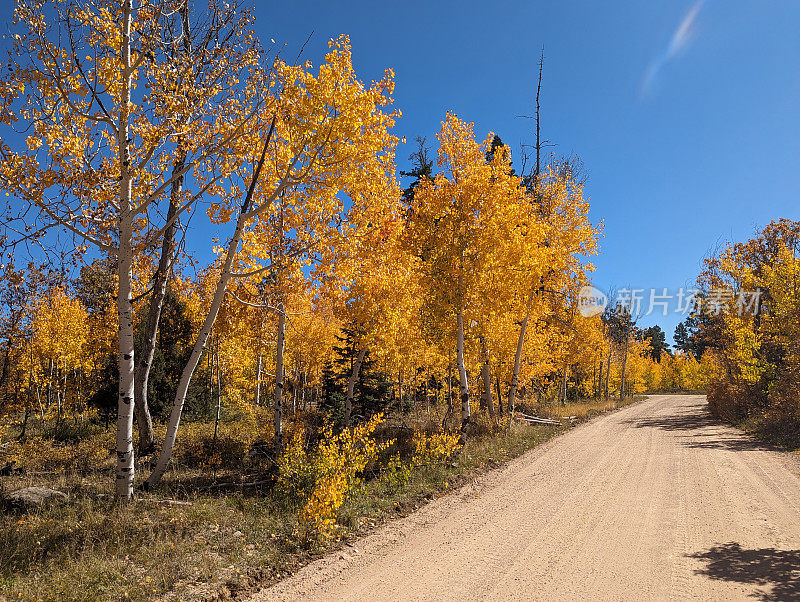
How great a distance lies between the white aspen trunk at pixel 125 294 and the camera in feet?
23.7

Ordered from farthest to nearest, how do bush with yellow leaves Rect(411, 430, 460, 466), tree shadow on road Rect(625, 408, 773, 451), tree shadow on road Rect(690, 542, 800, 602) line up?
tree shadow on road Rect(625, 408, 773, 451)
bush with yellow leaves Rect(411, 430, 460, 466)
tree shadow on road Rect(690, 542, 800, 602)

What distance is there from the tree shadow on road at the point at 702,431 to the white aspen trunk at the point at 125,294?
1642 centimetres

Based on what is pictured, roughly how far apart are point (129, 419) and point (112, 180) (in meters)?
4.23

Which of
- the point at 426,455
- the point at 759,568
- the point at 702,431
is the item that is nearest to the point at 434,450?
the point at 426,455

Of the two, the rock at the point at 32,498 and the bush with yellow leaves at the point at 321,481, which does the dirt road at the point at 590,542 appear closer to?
the bush with yellow leaves at the point at 321,481

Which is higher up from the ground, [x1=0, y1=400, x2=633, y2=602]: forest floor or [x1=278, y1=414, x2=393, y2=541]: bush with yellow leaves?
[x1=278, y1=414, x2=393, y2=541]: bush with yellow leaves

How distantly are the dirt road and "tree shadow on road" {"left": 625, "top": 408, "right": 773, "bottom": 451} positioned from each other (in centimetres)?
294

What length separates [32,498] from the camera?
7.73 metres

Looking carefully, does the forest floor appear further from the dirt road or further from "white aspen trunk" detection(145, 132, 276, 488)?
"white aspen trunk" detection(145, 132, 276, 488)

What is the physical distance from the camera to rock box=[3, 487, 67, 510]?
7.57m

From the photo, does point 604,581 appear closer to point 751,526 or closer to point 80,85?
point 751,526

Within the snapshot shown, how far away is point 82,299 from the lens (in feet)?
80.3

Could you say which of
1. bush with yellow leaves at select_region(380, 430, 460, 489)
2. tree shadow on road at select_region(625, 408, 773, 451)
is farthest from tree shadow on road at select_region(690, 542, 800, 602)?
tree shadow on road at select_region(625, 408, 773, 451)

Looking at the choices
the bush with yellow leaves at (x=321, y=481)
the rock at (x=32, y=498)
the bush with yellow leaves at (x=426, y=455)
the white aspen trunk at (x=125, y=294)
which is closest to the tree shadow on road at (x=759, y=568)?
the bush with yellow leaves at (x=321, y=481)
